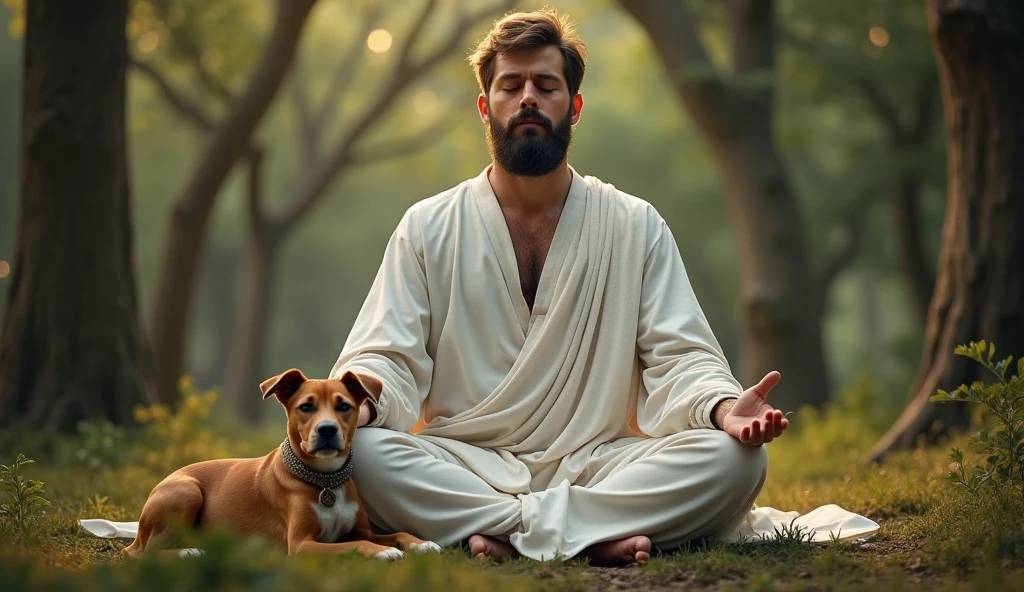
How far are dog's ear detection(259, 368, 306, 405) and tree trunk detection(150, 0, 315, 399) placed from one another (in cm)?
712

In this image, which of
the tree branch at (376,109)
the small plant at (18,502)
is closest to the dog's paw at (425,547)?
the small plant at (18,502)

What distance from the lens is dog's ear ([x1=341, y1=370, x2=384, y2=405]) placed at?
14.7ft

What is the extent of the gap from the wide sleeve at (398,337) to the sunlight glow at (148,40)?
10.5m

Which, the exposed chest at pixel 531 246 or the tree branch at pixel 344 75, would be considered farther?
the tree branch at pixel 344 75

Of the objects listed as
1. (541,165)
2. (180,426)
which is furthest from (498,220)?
(180,426)

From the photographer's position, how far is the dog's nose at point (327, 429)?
426cm

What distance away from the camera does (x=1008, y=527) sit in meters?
4.31

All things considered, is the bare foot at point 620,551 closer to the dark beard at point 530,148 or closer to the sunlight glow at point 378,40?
the dark beard at point 530,148

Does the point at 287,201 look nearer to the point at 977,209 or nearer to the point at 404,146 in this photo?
the point at 404,146

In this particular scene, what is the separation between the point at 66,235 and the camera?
8.15m

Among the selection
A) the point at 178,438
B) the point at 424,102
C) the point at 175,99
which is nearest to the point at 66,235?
the point at 178,438

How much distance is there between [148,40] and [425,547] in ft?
40.8

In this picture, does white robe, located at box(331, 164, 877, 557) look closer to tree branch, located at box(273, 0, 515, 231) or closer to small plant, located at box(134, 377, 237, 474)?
small plant, located at box(134, 377, 237, 474)

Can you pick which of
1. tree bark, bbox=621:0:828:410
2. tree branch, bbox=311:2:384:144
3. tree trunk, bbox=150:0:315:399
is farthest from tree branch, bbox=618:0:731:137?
tree branch, bbox=311:2:384:144
